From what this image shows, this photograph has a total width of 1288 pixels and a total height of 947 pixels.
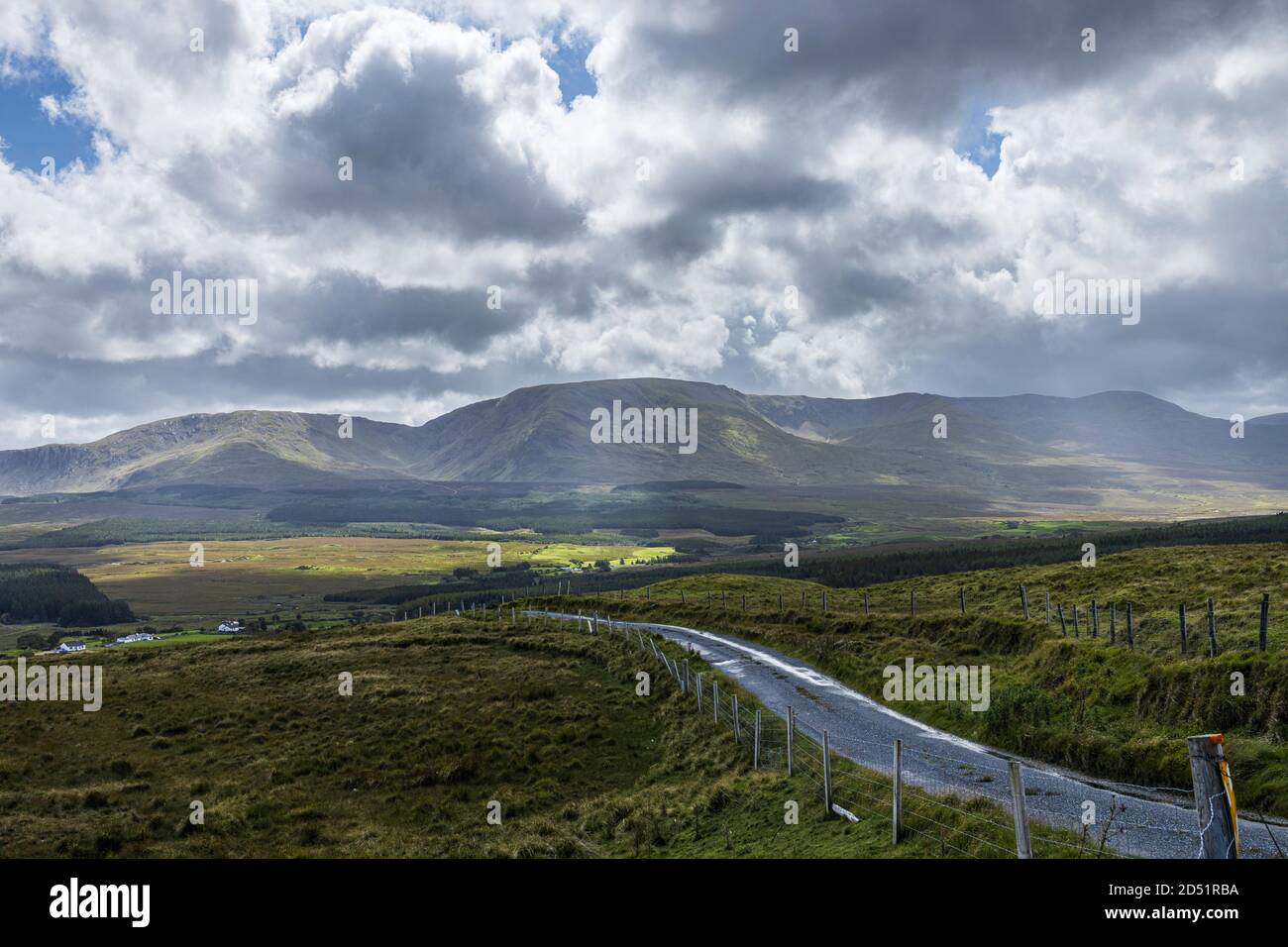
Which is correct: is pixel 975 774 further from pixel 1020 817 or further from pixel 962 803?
pixel 1020 817

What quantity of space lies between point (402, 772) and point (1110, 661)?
23609 millimetres

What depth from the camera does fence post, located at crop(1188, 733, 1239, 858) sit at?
304 inches

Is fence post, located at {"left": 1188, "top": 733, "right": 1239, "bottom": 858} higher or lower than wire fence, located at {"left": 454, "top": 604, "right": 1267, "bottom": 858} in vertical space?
higher

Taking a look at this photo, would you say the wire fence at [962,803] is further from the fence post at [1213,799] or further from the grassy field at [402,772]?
the grassy field at [402,772]

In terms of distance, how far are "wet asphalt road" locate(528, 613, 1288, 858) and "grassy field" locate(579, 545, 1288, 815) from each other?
38.1 inches

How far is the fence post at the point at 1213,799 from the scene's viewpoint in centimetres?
772

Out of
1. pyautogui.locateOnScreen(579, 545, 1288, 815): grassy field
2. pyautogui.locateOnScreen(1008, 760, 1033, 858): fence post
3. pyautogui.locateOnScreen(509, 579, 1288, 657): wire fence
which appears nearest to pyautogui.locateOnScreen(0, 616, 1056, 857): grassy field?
pyautogui.locateOnScreen(1008, 760, 1033, 858): fence post

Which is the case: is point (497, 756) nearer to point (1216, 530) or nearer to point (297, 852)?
point (297, 852)

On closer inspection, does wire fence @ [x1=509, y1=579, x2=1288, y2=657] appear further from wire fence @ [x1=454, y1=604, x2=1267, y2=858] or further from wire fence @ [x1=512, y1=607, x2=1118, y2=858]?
wire fence @ [x1=512, y1=607, x2=1118, y2=858]

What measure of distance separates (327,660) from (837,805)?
143 feet

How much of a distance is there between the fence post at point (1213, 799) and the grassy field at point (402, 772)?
5.23 metres

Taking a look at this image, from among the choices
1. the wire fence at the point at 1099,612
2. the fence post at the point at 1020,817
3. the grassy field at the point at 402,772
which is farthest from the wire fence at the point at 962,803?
the wire fence at the point at 1099,612

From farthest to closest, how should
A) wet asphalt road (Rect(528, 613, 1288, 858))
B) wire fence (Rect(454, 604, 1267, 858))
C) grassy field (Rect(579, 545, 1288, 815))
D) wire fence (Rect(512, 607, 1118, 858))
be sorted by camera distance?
1. grassy field (Rect(579, 545, 1288, 815))
2. wet asphalt road (Rect(528, 613, 1288, 858))
3. wire fence (Rect(512, 607, 1118, 858))
4. wire fence (Rect(454, 604, 1267, 858))
